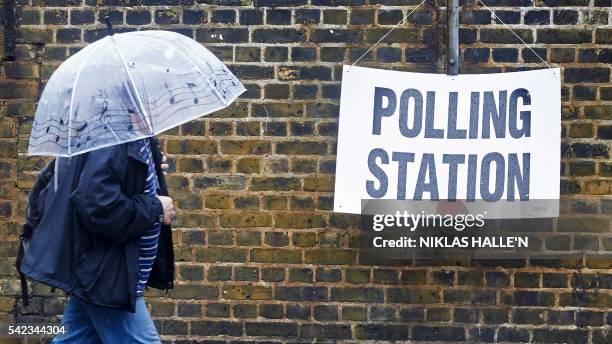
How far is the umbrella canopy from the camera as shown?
3832mm

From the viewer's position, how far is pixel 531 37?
527 cm

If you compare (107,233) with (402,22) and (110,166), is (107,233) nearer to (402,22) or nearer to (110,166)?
(110,166)

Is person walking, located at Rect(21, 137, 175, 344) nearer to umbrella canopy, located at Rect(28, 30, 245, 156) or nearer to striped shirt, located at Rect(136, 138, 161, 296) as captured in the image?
striped shirt, located at Rect(136, 138, 161, 296)

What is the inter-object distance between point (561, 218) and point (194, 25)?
210 centimetres

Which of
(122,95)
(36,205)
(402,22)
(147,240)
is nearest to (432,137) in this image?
(402,22)

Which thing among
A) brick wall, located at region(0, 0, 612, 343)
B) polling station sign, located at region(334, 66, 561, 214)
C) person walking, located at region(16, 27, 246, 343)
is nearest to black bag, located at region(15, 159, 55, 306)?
person walking, located at region(16, 27, 246, 343)

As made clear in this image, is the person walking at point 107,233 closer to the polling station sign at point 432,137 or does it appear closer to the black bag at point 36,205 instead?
the black bag at point 36,205

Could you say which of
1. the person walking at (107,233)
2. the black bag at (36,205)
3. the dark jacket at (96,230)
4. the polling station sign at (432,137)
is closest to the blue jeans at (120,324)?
the person walking at (107,233)

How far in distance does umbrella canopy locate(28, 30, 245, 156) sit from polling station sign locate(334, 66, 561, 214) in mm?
1310

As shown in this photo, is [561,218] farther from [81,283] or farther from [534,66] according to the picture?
[81,283]

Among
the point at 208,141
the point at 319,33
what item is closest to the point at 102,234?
the point at 208,141

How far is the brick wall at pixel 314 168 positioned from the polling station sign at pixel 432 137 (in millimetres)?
105

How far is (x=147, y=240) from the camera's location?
4.11 m

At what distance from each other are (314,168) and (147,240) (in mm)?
1444
